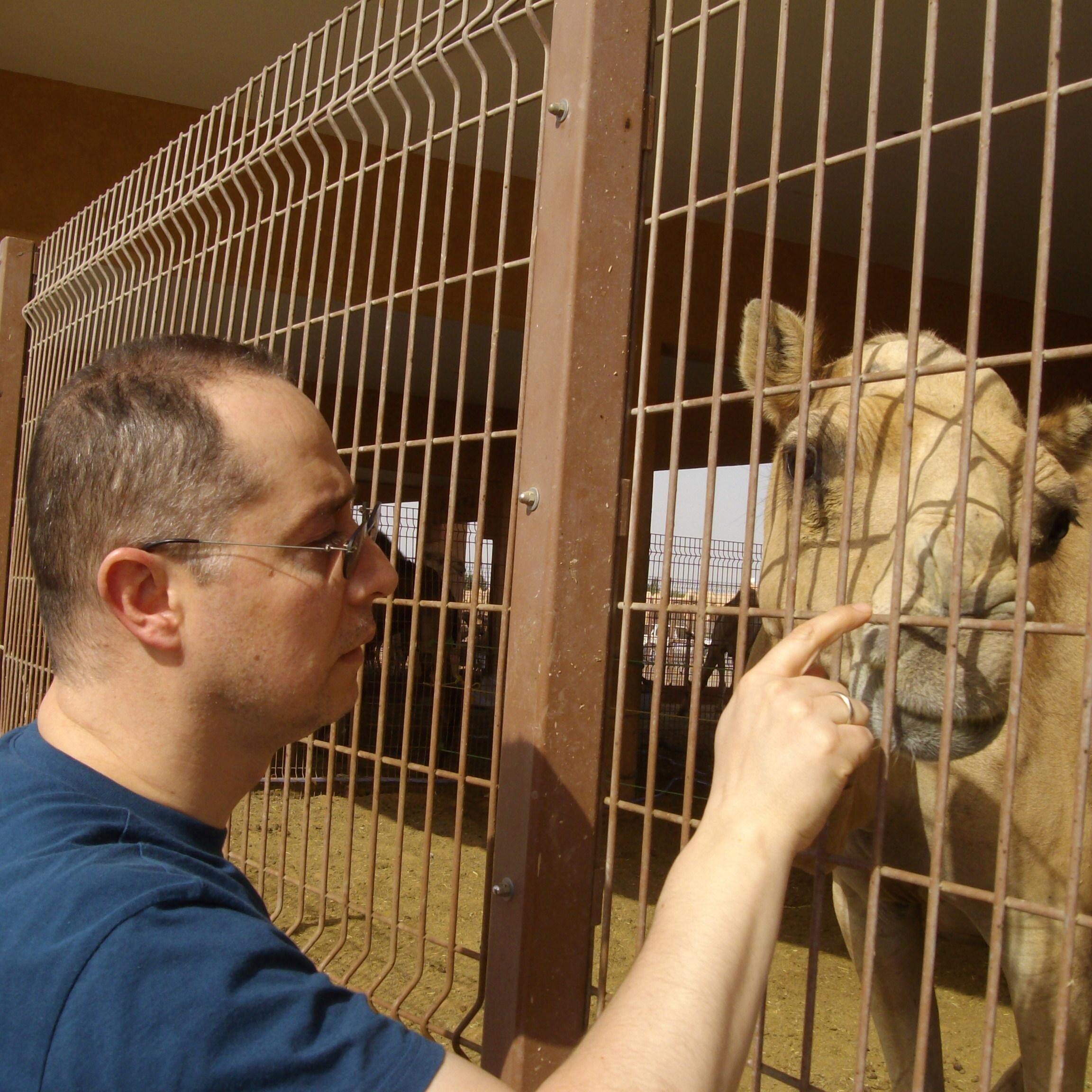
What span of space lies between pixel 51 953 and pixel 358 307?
76.6 inches

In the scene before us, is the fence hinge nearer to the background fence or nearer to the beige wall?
the background fence

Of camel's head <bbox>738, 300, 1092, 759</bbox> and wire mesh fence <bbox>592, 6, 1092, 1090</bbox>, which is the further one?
camel's head <bbox>738, 300, 1092, 759</bbox>

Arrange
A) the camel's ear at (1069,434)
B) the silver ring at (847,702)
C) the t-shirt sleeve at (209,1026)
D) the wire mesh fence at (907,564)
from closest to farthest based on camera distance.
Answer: the t-shirt sleeve at (209,1026) < the silver ring at (847,702) < the wire mesh fence at (907,564) < the camel's ear at (1069,434)

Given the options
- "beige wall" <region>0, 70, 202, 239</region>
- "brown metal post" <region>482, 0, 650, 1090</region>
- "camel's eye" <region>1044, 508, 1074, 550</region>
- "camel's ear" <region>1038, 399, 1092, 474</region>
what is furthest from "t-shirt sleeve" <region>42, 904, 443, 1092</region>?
"beige wall" <region>0, 70, 202, 239</region>

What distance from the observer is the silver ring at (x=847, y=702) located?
4.66ft

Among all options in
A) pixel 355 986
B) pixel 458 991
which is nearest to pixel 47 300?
pixel 355 986

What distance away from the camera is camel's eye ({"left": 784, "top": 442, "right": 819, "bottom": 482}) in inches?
110

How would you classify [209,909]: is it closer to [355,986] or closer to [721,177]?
[355,986]

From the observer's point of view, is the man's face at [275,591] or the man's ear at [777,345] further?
the man's ear at [777,345]

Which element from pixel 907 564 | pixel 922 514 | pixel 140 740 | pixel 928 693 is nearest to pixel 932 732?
pixel 928 693

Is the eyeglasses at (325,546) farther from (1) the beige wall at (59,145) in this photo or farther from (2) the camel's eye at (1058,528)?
(1) the beige wall at (59,145)

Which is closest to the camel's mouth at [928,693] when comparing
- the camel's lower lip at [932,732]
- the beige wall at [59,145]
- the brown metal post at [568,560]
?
the camel's lower lip at [932,732]

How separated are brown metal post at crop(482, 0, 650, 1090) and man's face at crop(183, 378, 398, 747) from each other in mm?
482

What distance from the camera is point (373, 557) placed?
1605mm
